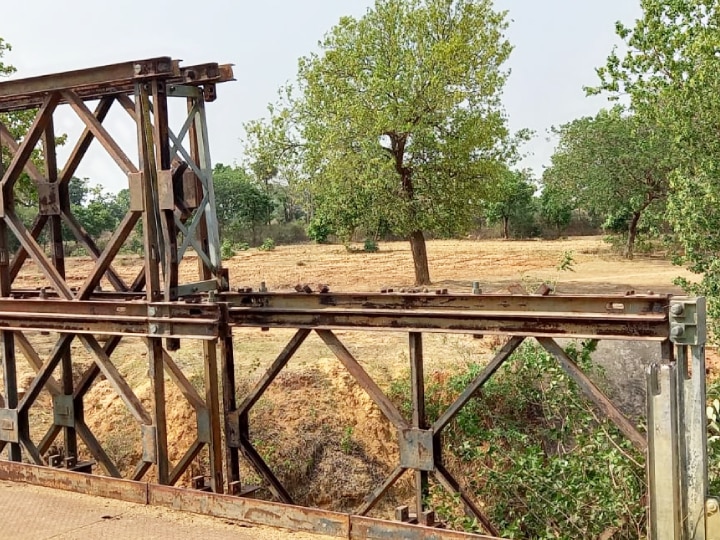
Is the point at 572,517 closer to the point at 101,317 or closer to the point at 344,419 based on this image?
the point at 101,317

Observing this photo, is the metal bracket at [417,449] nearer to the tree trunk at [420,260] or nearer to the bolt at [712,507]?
the bolt at [712,507]

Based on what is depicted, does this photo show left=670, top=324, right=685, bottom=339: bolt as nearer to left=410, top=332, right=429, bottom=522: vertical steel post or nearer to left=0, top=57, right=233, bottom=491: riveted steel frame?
left=410, top=332, right=429, bottom=522: vertical steel post

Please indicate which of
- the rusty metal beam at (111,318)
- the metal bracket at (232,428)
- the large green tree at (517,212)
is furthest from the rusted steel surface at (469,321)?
the large green tree at (517,212)

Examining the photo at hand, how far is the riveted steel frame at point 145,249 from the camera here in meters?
5.80

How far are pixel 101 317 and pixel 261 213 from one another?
2014 inches

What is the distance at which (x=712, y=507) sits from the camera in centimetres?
434

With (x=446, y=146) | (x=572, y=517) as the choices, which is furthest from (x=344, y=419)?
(x=446, y=146)

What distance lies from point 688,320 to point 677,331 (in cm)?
8

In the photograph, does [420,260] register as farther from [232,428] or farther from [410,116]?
[232,428]

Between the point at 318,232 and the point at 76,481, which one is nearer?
the point at 76,481

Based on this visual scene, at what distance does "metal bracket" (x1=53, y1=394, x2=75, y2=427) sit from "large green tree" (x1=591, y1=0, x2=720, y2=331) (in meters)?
7.86

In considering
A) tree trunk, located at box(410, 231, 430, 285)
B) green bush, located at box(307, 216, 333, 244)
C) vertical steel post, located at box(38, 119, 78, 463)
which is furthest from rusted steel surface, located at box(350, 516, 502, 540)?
green bush, located at box(307, 216, 333, 244)

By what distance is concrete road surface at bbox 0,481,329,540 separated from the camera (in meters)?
5.02

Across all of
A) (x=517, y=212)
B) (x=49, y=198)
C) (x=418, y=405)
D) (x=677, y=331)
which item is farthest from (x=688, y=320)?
(x=517, y=212)
